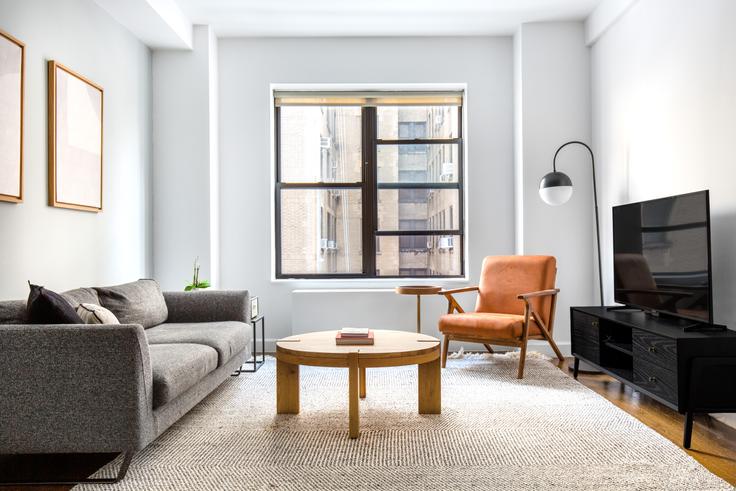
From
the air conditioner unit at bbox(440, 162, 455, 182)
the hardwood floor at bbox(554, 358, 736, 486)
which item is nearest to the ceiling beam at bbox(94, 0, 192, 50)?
the air conditioner unit at bbox(440, 162, 455, 182)

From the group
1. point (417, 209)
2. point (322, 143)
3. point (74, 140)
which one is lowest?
point (417, 209)

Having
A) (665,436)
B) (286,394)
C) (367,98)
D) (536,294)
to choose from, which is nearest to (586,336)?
(536,294)

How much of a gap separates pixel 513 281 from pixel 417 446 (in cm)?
217

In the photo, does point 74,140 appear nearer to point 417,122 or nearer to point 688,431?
point 417,122

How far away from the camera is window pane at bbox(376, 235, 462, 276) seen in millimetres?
5211

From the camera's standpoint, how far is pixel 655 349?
2812 millimetres

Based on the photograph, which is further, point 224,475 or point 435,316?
point 435,316

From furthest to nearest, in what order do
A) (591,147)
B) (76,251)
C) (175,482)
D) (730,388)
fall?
1. (591,147)
2. (76,251)
3. (730,388)
4. (175,482)

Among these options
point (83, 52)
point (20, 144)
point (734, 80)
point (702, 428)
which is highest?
point (83, 52)

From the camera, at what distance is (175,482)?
7.09ft

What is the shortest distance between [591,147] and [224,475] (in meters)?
3.99

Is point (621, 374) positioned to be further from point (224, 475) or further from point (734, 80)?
point (224, 475)

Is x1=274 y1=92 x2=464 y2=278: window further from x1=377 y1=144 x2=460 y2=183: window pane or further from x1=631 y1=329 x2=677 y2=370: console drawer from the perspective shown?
x1=631 y1=329 x2=677 y2=370: console drawer

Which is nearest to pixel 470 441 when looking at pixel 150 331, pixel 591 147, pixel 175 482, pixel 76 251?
pixel 175 482
